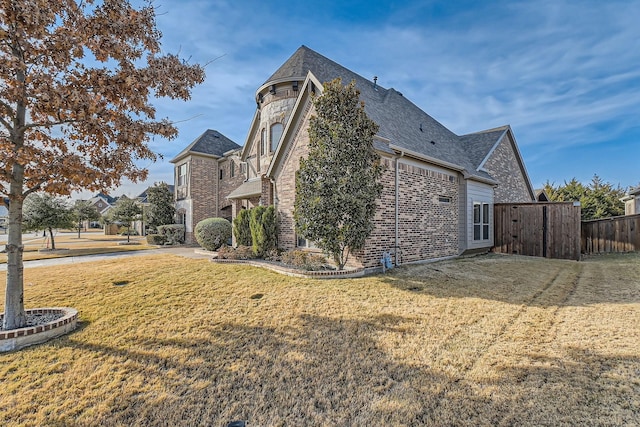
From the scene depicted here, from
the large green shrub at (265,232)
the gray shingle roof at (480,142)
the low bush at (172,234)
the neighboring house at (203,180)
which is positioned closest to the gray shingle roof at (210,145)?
the neighboring house at (203,180)

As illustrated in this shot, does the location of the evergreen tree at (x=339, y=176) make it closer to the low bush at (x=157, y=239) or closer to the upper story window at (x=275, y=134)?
the upper story window at (x=275, y=134)

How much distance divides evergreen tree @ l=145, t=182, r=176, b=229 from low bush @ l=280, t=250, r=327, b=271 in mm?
17538

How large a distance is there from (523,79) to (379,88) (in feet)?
22.9

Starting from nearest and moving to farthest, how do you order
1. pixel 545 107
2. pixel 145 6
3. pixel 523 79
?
pixel 145 6 < pixel 523 79 < pixel 545 107

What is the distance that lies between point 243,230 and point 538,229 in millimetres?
14335

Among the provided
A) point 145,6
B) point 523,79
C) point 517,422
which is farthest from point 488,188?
point 145,6

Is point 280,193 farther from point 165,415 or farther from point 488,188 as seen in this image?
point 488,188

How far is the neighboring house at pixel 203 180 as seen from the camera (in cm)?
2169

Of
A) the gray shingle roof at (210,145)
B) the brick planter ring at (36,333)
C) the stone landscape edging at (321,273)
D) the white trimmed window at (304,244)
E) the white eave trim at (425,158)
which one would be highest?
the gray shingle roof at (210,145)

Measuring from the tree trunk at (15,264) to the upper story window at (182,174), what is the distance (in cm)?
1843

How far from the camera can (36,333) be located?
15.7 ft

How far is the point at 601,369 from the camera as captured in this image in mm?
3482

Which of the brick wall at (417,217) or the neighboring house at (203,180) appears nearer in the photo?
the brick wall at (417,217)

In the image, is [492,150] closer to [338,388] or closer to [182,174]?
[338,388]
